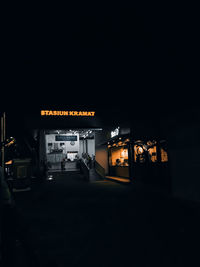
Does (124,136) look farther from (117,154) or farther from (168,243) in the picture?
(168,243)

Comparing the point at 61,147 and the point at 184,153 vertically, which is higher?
the point at 61,147

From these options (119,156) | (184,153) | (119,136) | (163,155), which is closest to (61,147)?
(119,156)

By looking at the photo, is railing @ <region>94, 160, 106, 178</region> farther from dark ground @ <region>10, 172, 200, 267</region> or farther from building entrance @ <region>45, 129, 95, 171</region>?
dark ground @ <region>10, 172, 200, 267</region>

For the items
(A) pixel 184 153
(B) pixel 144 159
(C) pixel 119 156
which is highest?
(A) pixel 184 153

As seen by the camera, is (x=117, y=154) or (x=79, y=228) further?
(x=117, y=154)

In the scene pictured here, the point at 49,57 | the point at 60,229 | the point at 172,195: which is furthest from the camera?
the point at 172,195

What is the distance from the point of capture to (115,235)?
4523 mm

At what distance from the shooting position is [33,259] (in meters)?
2.39

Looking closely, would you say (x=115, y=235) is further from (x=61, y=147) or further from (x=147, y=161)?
(x=61, y=147)

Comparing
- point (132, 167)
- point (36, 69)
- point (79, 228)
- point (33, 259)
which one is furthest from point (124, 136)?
point (33, 259)

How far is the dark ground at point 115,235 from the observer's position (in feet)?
11.2

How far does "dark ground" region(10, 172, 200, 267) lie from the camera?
3.41 m

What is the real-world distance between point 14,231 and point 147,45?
21.1ft

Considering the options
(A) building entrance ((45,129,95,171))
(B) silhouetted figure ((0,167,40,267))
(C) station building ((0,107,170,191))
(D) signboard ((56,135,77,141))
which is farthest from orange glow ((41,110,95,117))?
(D) signboard ((56,135,77,141))
